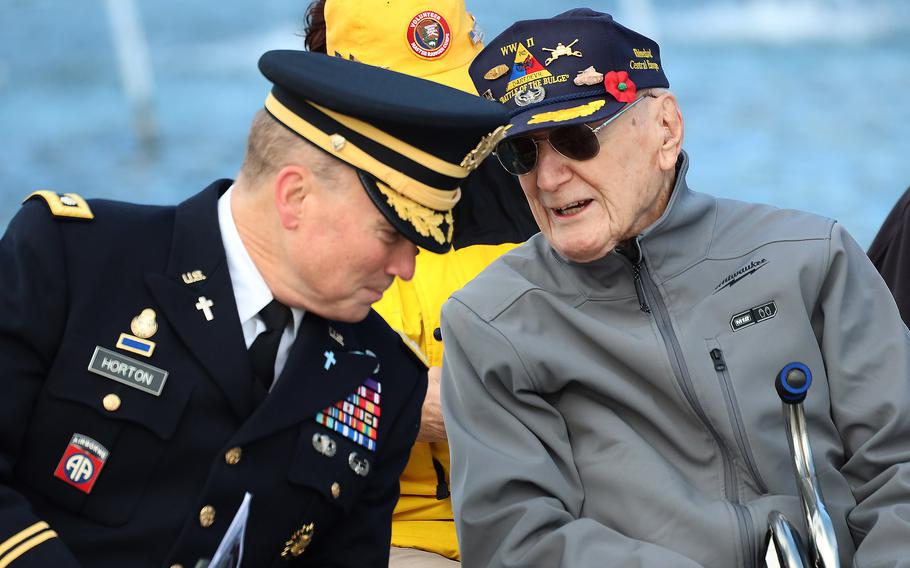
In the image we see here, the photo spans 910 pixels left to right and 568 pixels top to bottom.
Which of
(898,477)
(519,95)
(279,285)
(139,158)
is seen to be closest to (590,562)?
(898,477)

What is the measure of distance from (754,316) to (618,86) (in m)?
0.52

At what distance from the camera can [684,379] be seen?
244cm

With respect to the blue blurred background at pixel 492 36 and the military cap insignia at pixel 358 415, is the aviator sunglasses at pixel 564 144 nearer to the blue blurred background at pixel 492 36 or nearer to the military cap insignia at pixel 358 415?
the military cap insignia at pixel 358 415

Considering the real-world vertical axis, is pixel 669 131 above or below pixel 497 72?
below

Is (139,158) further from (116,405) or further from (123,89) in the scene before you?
(116,405)

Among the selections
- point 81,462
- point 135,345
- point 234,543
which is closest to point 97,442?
point 81,462

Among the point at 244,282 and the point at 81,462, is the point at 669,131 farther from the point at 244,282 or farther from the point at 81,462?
the point at 81,462

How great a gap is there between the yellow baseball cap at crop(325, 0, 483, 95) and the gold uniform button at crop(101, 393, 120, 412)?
1406 mm

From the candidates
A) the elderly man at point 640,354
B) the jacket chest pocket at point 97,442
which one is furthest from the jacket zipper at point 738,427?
the jacket chest pocket at point 97,442

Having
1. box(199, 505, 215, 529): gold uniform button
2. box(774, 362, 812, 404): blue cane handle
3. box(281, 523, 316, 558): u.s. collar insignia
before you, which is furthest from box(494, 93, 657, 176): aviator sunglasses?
box(199, 505, 215, 529): gold uniform button

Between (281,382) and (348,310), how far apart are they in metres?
0.16

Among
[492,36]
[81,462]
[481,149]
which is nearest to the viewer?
[81,462]

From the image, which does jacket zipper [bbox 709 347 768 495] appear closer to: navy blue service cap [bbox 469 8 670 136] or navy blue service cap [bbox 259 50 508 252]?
navy blue service cap [bbox 469 8 670 136]

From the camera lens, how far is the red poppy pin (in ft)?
8.34
